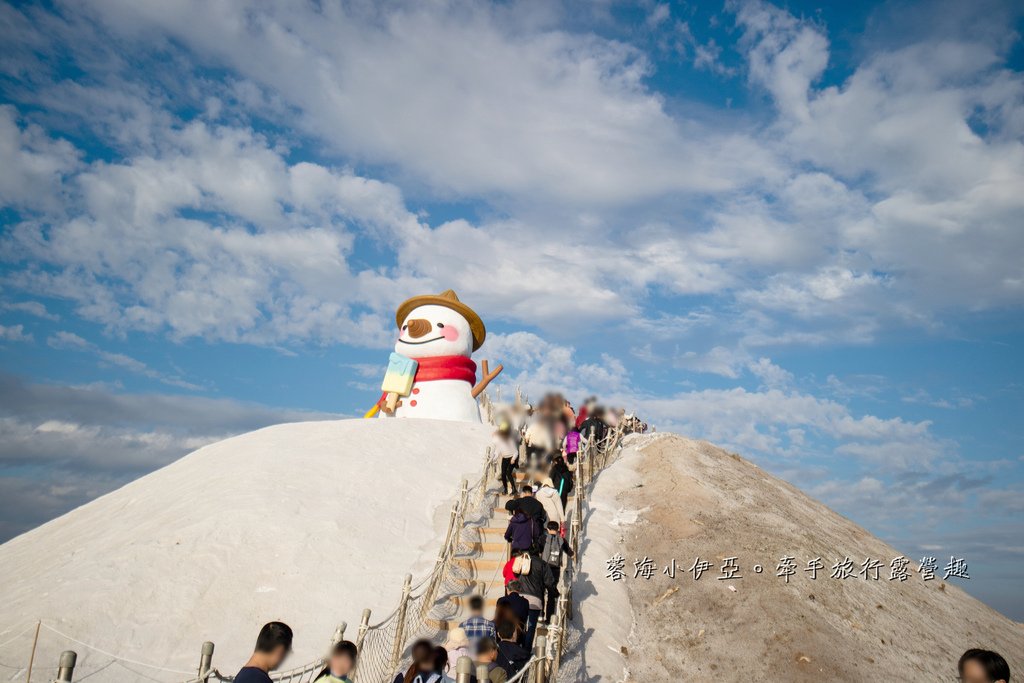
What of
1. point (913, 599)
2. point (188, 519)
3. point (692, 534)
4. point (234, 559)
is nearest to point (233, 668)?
point (234, 559)

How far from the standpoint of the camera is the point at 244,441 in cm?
1664

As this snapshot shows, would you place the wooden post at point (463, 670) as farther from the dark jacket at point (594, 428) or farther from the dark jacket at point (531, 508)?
the dark jacket at point (594, 428)

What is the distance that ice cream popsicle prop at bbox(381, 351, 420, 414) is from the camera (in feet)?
66.4

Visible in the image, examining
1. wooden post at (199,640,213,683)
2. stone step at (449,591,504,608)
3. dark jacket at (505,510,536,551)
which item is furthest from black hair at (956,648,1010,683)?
stone step at (449,591,504,608)

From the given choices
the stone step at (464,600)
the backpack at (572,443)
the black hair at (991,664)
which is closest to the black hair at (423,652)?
the black hair at (991,664)

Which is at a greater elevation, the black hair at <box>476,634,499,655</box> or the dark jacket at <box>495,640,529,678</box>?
the black hair at <box>476,634,499,655</box>

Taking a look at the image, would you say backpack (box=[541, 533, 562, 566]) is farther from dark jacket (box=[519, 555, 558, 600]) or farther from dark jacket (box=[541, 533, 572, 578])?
dark jacket (box=[519, 555, 558, 600])

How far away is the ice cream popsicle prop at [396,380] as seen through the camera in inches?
797

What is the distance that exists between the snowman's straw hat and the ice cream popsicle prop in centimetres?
204

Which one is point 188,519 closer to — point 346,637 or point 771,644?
point 346,637

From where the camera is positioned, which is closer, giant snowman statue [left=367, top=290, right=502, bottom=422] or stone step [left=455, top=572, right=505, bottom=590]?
stone step [left=455, top=572, right=505, bottom=590]

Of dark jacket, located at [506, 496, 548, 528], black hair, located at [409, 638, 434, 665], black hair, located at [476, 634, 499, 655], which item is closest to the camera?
black hair, located at [409, 638, 434, 665]

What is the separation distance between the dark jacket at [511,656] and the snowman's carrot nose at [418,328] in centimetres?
1472

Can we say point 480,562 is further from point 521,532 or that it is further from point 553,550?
point 553,550
